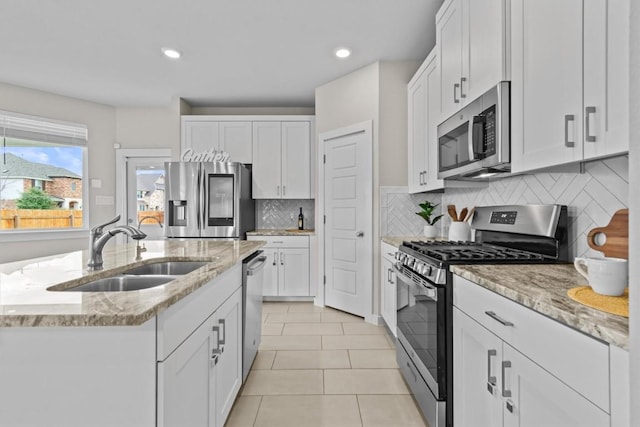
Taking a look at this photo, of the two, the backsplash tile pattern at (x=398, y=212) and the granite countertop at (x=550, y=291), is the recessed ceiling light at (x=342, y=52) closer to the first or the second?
the backsplash tile pattern at (x=398, y=212)

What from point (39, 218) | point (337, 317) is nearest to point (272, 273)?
point (337, 317)

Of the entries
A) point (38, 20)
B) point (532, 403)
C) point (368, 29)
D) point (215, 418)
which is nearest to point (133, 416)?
point (215, 418)

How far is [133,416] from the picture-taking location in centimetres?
93

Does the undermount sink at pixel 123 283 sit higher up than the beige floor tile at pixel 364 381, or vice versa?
the undermount sink at pixel 123 283

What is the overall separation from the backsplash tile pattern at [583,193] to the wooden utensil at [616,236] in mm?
235

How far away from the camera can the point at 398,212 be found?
349 cm

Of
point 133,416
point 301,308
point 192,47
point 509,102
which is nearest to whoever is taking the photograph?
point 133,416

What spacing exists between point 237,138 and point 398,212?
2.50 meters

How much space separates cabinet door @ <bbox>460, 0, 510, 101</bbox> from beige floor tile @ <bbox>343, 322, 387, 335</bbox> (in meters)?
2.23

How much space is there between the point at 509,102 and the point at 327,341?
92.5 inches

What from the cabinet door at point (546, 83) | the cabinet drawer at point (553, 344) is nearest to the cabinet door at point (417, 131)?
the cabinet door at point (546, 83)

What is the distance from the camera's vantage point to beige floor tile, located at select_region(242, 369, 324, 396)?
7.17 feet

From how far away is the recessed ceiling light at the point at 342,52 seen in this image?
3.31 meters

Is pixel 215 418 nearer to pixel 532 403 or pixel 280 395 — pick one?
pixel 280 395
